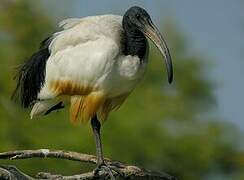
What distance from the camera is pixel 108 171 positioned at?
948 centimetres

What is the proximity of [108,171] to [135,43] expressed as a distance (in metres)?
1.15

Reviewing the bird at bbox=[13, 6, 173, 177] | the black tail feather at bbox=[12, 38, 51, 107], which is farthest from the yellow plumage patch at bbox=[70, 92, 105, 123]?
the black tail feather at bbox=[12, 38, 51, 107]

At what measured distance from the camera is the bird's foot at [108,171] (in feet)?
30.7

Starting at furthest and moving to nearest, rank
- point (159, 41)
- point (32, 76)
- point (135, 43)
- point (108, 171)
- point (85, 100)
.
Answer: point (32, 76) < point (85, 100) < point (135, 43) < point (159, 41) < point (108, 171)

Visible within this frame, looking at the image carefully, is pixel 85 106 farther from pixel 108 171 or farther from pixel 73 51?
pixel 108 171

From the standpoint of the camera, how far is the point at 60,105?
1066cm

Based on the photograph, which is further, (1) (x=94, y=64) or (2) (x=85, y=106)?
(2) (x=85, y=106)

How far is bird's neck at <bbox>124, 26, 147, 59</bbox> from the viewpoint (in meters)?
9.88

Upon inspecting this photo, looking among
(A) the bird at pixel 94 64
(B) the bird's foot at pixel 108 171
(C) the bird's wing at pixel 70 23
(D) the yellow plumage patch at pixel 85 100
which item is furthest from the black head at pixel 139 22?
(B) the bird's foot at pixel 108 171

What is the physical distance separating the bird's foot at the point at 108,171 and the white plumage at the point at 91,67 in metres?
0.69

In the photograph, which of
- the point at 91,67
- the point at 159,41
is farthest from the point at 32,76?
the point at 159,41

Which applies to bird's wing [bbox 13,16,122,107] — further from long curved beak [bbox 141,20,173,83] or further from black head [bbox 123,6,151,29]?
long curved beak [bbox 141,20,173,83]

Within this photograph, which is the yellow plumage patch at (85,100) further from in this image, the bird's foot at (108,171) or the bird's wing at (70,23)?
the bird's foot at (108,171)

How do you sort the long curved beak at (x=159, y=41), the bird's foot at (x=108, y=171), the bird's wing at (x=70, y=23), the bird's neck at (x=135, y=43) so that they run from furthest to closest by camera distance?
the bird's wing at (x=70, y=23) < the bird's neck at (x=135, y=43) < the long curved beak at (x=159, y=41) < the bird's foot at (x=108, y=171)
